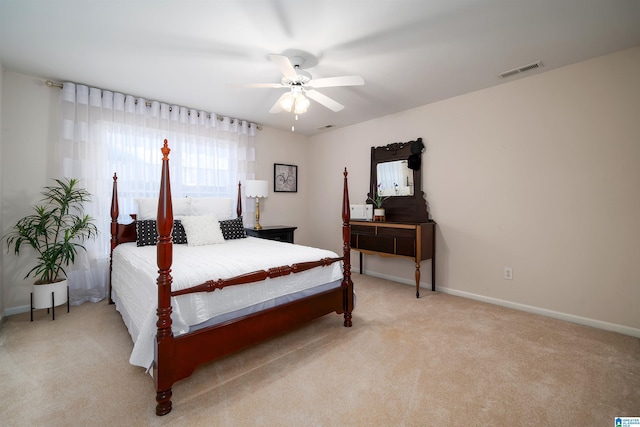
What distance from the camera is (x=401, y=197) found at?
4.05 meters

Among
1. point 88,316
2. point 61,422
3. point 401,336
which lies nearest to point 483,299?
point 401,336

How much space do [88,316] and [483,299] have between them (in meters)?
4.28

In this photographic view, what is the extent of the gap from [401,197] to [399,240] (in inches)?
29.3

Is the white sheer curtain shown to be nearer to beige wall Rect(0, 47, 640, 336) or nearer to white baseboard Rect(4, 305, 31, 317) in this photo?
beige wall Rect(0, 47, 640, 336)

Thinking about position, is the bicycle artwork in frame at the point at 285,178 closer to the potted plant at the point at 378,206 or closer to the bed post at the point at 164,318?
the potted plant at the point at 378,206

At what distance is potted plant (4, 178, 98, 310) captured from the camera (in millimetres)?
2752

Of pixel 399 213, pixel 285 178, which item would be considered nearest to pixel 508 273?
pixel 399 213

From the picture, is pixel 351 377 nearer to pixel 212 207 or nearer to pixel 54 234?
pixel 212 207

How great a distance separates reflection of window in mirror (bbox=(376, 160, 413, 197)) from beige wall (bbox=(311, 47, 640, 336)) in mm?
271

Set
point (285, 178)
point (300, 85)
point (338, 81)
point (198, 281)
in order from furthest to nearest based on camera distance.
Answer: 1. point (285, 178)
2. point (300, 85)
3. point (338, 81)
4. point (198, 281)

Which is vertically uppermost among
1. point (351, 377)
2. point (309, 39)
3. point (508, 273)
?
point (309, 39)

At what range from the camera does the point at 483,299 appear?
10.9 ft

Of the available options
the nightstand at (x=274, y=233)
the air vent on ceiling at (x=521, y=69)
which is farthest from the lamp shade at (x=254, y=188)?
the air vent on ceiling at (x=521, y=69)

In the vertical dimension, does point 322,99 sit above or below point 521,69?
below
